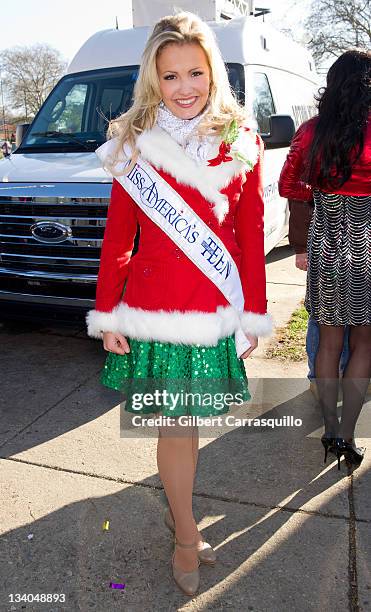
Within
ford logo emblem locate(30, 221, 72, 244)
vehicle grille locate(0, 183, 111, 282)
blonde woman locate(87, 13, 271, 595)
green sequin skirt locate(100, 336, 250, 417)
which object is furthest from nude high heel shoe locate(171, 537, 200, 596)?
ford logo emblem locate(30, 221, 72, 244)

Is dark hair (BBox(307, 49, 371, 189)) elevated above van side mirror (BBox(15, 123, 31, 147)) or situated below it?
above

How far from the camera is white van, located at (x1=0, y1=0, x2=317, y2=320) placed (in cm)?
416

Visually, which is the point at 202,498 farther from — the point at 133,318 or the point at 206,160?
the point at 206,160

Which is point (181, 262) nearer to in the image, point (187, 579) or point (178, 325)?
point (178, 325)

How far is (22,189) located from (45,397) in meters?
1.47

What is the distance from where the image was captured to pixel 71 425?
361cm

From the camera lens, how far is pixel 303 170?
2947mm

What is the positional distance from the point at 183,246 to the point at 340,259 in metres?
1.03

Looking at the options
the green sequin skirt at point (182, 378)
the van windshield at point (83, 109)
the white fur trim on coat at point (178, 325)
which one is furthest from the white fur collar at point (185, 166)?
the van windshield at point (83, 109)

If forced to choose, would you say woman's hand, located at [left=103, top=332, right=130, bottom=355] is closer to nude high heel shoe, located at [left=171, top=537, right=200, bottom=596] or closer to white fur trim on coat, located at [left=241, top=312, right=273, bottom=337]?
white fur trim on coat, located at [left=241, top=312, right=273, bottom=337]

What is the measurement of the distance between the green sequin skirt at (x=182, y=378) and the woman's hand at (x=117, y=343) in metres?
0.03

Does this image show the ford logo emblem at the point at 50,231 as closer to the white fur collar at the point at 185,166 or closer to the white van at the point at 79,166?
the white van at the point at 79,166

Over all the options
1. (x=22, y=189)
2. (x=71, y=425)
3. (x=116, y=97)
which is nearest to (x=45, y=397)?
(x=71, y=425)

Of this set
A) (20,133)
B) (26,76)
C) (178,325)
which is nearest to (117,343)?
(178,325)
